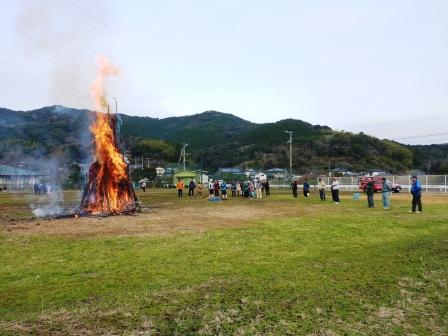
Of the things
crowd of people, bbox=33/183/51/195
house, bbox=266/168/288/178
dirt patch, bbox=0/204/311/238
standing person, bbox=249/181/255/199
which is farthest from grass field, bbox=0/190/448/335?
house, bbox=266/168/288/178

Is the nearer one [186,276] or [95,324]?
[95,324]

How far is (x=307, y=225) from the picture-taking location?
666 inches

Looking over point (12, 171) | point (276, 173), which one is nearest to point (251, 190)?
point (12, 171)

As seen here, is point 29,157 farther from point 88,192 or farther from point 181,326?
point 181,326

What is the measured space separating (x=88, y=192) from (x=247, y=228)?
37.8ft

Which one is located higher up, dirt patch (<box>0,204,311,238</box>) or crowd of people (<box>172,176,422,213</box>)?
crowd of people (<box>172,176,422,213</box>)

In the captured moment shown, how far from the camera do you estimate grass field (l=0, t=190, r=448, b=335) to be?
6809 millimetres

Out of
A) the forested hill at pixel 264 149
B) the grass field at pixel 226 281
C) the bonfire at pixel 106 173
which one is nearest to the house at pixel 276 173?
the forested hill at pixel 264 149

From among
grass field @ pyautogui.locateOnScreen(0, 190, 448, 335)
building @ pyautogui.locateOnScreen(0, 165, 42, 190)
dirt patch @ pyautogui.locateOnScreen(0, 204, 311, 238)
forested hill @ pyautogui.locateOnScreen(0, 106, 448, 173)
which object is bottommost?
grass field @ pyautogui.locateOnScreen(0, 190, 448, 335)

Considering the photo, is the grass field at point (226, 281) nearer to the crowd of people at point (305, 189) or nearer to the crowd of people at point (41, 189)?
the crowd of people at point (305, 189)

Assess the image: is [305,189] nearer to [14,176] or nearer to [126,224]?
[126,224]

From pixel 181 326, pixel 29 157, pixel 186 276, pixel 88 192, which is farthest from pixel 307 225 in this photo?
pixel 29 157

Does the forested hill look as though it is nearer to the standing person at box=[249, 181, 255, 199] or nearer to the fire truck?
the fire truck

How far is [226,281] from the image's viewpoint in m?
8.89
